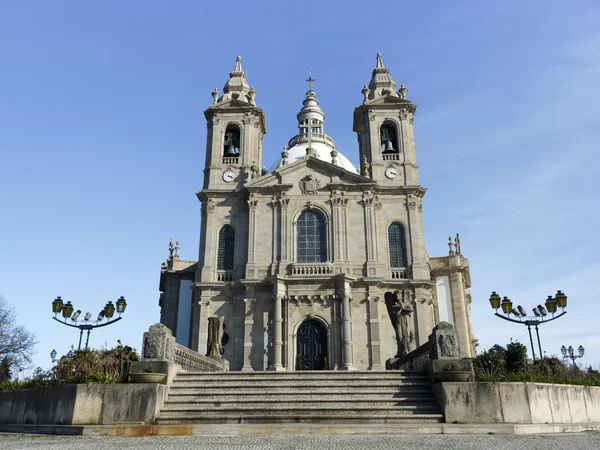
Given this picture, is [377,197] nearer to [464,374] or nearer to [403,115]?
[403,115]

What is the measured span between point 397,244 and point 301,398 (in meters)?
18.5

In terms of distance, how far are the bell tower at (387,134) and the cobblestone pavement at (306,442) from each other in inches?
878

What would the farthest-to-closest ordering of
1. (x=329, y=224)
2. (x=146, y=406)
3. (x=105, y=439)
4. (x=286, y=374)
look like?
(x=329, y=224), (x=286, y=374), (x=146, y=406), (x=105, y=439)

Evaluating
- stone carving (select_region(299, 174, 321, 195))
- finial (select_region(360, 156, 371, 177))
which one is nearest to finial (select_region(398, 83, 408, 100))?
finial (select_region(360, 156, 371, 177))

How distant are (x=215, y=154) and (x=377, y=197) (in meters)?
10.5

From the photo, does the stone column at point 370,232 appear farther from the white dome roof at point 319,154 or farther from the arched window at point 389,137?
the white dome roof at point 319,154

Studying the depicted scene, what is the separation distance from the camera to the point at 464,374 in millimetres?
12188

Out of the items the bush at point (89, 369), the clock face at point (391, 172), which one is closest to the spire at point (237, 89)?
the clock face at point (391, 172)

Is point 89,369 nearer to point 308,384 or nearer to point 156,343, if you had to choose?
point 156,343

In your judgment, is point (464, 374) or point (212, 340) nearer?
point (464, 374)

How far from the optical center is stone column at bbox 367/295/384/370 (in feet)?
86.3

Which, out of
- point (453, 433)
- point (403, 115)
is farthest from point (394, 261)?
point (453, 433)

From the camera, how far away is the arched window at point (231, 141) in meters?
32.9

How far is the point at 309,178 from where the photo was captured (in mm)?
30656
